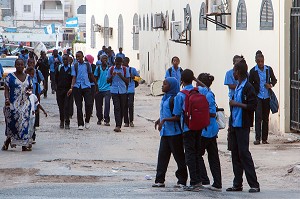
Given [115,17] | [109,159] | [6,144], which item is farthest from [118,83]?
[115,17]

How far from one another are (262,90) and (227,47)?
677cm

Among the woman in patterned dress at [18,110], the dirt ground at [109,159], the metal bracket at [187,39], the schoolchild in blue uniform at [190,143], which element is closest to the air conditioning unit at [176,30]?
the metal bracket at [187,39]

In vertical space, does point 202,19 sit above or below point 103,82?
above

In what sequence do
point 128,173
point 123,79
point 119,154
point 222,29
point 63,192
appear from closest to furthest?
point 63,192
point 128,173
point 119,154
point 123,79
point 222,29

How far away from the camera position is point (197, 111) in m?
12.1

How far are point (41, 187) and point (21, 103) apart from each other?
15.9 ft

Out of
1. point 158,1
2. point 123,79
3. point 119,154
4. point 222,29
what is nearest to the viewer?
point 119,154

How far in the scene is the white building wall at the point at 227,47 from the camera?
20.0 meters

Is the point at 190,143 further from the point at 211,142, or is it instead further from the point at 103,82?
the point at 103,82

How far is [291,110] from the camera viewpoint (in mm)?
19781

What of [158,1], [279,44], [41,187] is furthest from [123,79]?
[158,1]

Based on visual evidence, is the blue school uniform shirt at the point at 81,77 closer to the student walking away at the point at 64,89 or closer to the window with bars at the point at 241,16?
the student walking away at the point at 64,89

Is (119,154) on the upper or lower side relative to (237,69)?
lower

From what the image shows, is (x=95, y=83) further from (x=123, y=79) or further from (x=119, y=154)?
(x=119, y=154)
